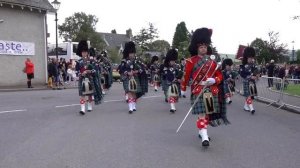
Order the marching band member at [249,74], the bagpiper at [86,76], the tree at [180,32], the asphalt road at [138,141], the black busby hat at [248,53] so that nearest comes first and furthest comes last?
1. the asphalt road at [138,141]
2. the bagpiper at [86,76]
3. the marching band member at [249,74]
4. the black busby hat at [248,53]
5. the tree at [180,32]

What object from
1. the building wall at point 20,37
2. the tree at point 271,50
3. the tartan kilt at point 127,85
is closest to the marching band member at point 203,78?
the tartan kilt at point 127,85

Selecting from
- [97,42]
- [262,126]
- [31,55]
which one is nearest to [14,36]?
[31,55]

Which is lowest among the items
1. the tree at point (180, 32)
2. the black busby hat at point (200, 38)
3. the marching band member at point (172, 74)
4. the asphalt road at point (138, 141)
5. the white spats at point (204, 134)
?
the asphalt road at point (138, 141)

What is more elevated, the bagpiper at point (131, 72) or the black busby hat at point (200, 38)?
the black busby hat at point (200, 38)

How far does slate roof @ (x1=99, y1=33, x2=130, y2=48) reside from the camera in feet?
324

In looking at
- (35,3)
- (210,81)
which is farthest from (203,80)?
(35,3)

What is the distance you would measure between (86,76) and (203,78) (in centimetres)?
541

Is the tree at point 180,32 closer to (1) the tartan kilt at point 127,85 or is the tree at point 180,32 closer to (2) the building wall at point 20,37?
(2) the building wall at point 20,37

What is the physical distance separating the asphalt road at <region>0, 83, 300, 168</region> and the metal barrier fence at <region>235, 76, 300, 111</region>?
2115mm

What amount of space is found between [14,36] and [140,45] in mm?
49053

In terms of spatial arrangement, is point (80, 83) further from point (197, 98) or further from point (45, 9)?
point (45, 9)

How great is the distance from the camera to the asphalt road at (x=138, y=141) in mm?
6332

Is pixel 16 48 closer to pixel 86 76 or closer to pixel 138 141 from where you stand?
pixel 86 76

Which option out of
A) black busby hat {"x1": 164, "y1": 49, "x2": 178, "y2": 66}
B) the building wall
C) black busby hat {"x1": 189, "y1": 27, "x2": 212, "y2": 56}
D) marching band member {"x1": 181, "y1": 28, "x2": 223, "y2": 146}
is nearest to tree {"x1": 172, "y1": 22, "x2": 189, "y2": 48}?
the building wall
